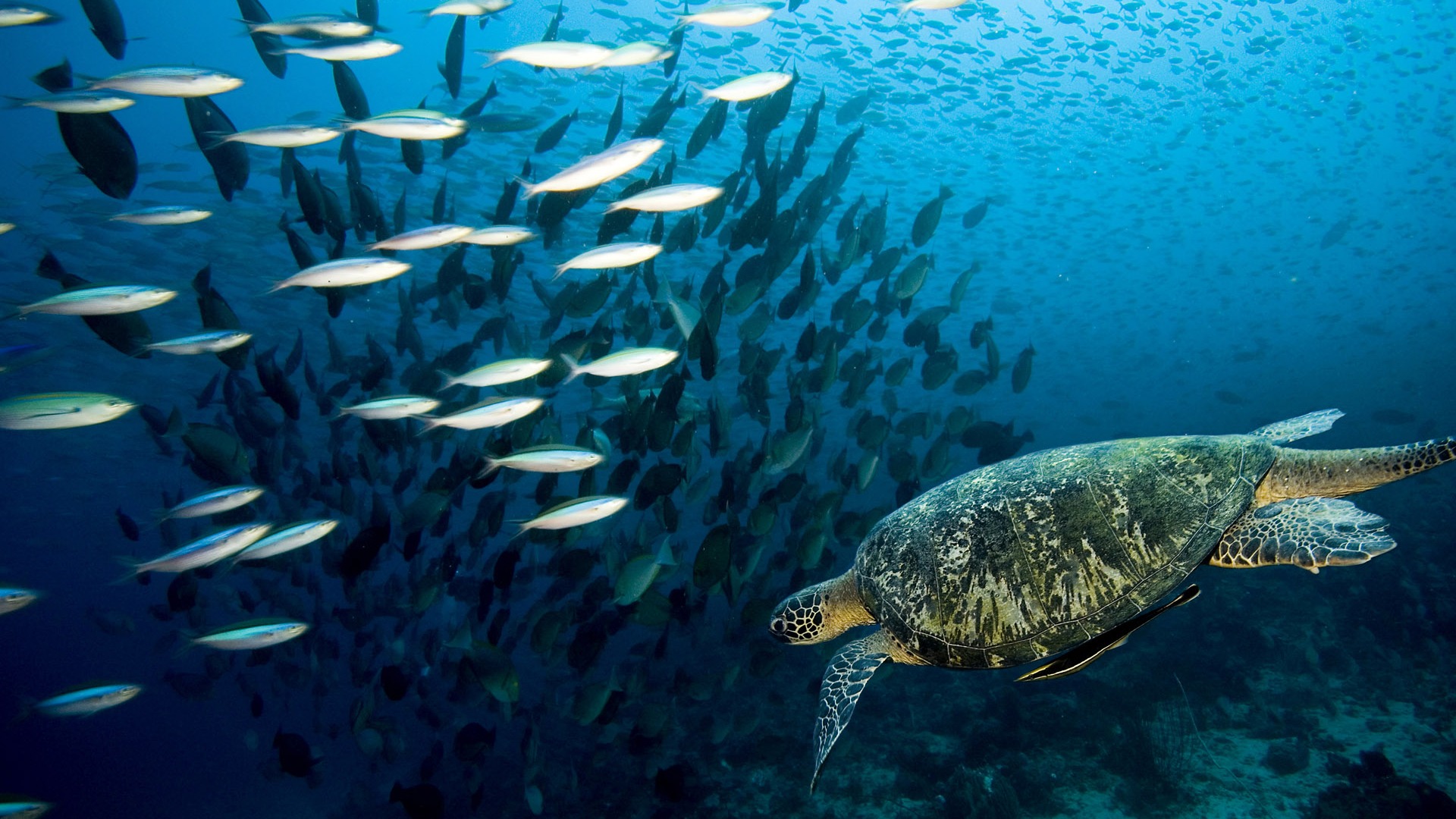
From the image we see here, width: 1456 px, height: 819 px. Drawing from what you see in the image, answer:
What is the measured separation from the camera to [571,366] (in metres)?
5.04

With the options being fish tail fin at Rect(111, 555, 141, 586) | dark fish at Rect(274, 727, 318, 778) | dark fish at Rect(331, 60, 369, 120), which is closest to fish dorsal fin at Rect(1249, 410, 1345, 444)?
dark fish at Rect(331, 60, 369, 120)

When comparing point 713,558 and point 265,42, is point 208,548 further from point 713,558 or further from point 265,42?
point 265,42

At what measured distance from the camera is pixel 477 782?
21.2 feet

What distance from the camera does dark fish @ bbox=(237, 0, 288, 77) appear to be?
4203 mm

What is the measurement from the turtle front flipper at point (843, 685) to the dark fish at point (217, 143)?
5.32m

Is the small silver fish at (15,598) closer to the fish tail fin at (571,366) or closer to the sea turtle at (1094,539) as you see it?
the fish tail fin at (571,366)

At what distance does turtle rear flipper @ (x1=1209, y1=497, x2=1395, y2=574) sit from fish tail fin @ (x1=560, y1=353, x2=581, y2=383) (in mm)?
4516

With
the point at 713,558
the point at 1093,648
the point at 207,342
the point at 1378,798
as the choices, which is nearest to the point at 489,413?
the point at 207,342

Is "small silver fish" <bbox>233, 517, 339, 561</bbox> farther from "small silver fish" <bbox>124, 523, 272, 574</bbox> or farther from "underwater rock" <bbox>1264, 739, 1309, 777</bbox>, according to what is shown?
"underwater rock" <bbox>1264, 739, 1309, 777</bbox>

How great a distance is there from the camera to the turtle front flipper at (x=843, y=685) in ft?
9.60

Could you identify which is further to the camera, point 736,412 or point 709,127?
point 736,412

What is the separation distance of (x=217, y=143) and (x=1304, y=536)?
6994 mm

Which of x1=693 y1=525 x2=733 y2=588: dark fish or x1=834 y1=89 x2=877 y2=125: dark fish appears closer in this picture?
x1=693 y1=525 x2=733 y2=588: dark fish

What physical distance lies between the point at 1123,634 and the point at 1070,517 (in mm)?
637
